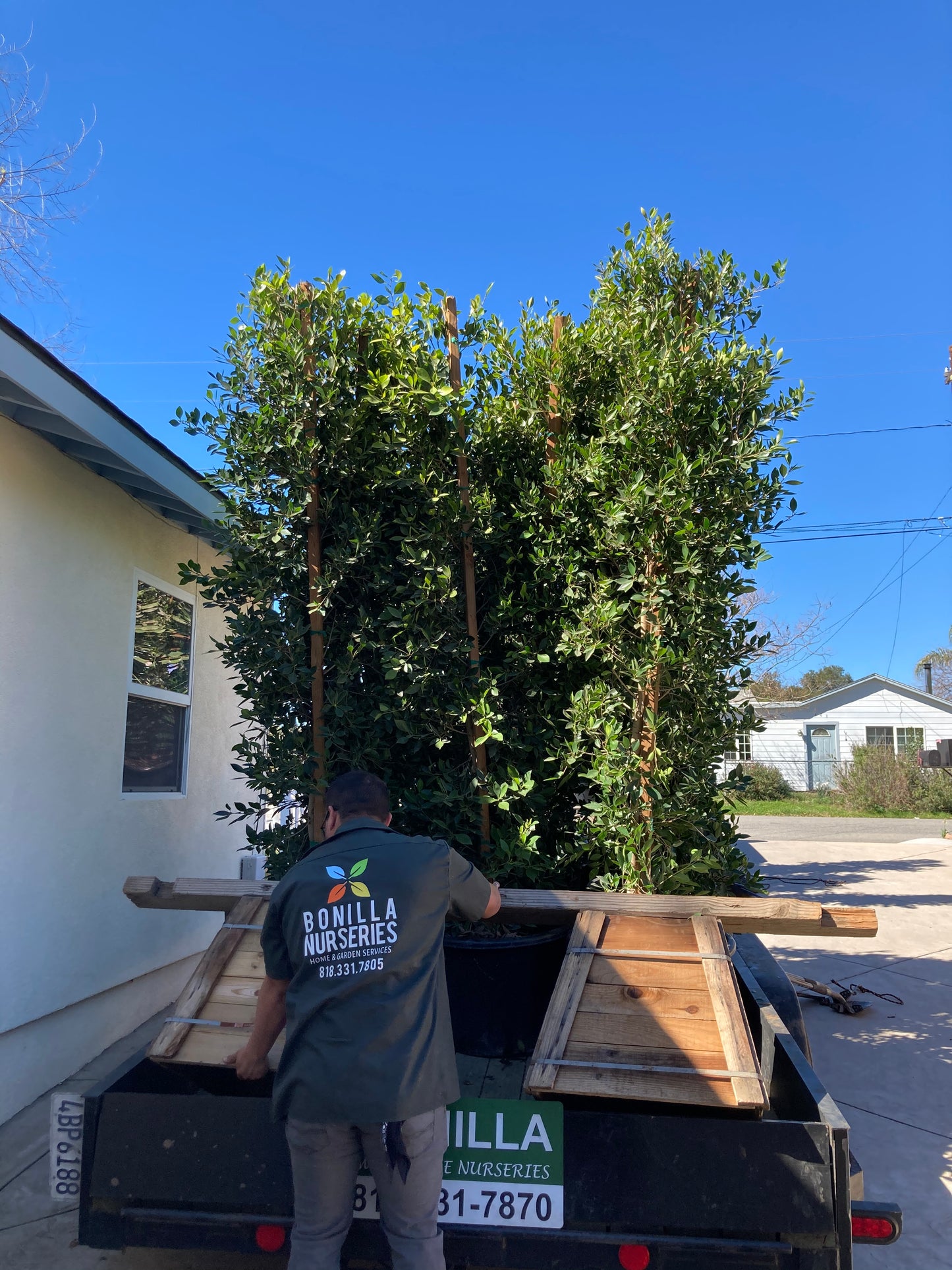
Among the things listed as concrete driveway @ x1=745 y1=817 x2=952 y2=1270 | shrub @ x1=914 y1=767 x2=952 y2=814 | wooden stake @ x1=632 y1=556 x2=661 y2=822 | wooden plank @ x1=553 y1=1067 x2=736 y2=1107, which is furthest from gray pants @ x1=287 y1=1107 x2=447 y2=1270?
shrub @ x1=914 y1=767 x2=952 y2=814

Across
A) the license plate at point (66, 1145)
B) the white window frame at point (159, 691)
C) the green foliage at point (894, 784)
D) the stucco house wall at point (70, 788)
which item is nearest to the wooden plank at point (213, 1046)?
the license plate at point (66, 1145)

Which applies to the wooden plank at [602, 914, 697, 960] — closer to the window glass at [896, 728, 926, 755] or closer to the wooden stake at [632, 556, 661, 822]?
the wooden stake at [632, 556, 661, 822]

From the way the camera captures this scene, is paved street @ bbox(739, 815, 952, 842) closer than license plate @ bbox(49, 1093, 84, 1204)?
No

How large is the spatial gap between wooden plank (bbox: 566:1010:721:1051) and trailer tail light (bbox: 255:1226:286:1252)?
3.09 ft

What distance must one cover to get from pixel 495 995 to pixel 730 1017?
1023 millimetres

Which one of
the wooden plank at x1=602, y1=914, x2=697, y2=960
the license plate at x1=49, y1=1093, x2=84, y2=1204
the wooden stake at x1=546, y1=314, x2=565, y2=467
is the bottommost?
the license plate at x1=49, y1=1093, x2=84, y2=1204

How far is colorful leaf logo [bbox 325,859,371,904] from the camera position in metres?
2.26

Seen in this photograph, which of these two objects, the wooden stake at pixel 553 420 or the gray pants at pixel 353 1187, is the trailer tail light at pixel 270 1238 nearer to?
the gray pants at pixel 353 1187

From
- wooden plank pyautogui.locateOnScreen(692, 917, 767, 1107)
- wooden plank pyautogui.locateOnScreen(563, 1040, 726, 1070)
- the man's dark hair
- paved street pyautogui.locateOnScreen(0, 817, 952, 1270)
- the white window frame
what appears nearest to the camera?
wooden plank pyautogui.locateOnScreen(692, 917, 767, 1107)

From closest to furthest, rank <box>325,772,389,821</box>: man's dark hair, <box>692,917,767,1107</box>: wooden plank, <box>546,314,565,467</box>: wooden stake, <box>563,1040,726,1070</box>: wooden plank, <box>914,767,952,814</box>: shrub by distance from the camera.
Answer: <box>692,917,767,1107</box>: wooden plank → <box>563,1040,726,1070</box>: wooden plank → <box>325,772,389,821</box>: man's dark hair → <box>546,314,565,467</box>: wooden stake → <box>914,767,952,814</box>: shrub

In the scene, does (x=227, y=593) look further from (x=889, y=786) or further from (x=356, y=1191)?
(x=889, y=786)

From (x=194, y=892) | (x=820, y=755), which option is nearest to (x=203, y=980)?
(x=194, y=892)

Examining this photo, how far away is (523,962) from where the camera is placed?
10.6ft

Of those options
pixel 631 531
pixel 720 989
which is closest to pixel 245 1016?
pixel 720 989
